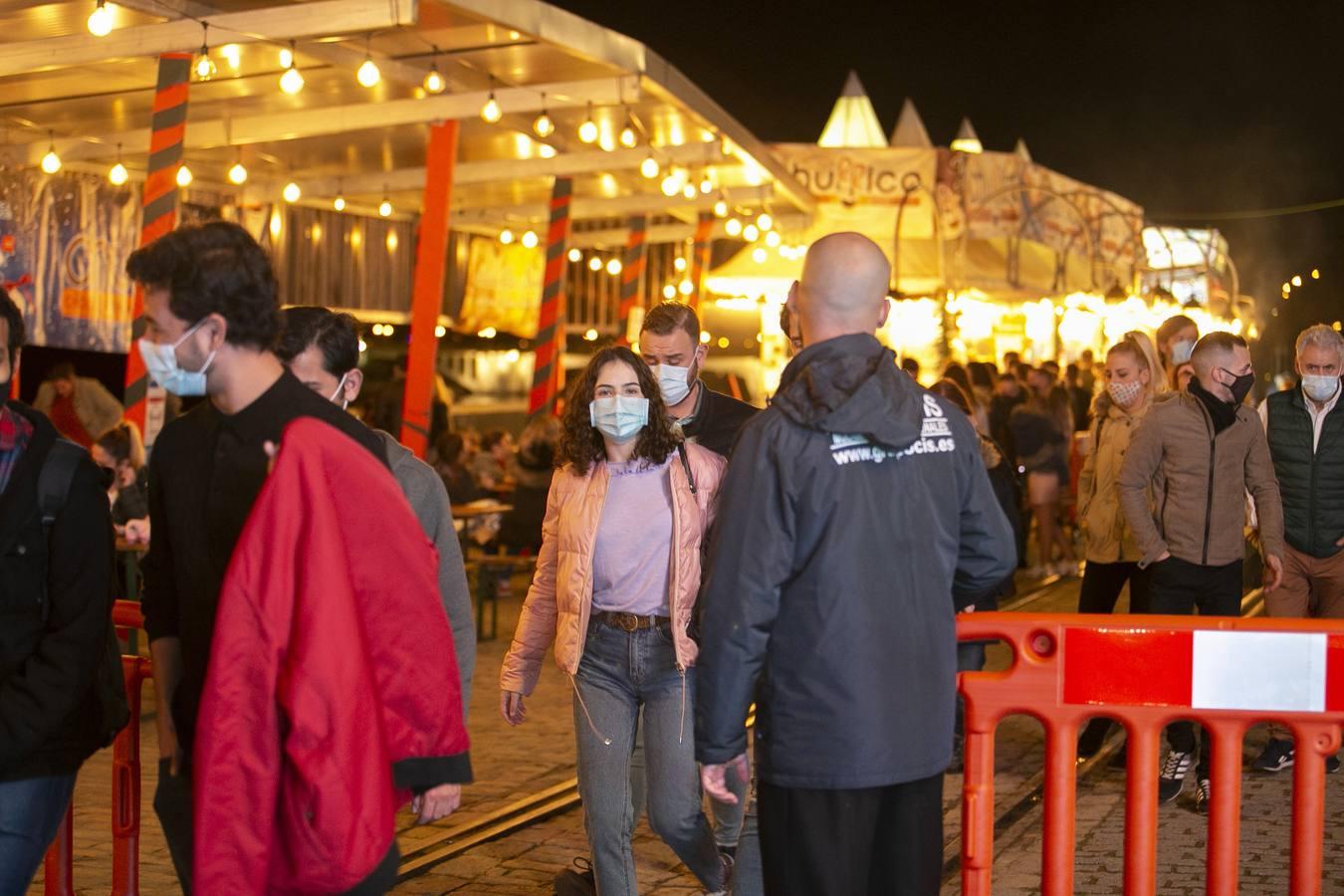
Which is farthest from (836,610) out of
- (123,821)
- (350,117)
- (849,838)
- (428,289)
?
(350,117)

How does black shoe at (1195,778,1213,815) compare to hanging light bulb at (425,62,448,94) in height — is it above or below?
below

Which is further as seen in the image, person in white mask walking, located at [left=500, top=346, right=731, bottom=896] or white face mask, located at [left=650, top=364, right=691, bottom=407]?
white face mask, located at [left=650, top=364, right=691, bottom=407]

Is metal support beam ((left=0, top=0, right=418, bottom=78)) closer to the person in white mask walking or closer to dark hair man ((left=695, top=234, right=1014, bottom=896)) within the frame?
the person in white mask walking

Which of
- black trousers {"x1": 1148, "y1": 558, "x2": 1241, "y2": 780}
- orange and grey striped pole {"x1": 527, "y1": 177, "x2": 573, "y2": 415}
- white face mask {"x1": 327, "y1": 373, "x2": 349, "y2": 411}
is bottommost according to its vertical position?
black trousers {"x1": 1148, "y1": 558, "x2": 1241, "y2": 780}

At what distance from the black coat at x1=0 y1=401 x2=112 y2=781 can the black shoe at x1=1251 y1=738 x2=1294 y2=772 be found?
247 inches

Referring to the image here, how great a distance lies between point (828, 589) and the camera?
389cm

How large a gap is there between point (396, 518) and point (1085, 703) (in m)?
2.35

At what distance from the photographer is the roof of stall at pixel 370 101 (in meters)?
12.7

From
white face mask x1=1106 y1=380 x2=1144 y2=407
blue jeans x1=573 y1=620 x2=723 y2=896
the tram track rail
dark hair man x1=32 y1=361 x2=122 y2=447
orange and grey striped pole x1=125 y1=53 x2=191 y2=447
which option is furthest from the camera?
dark hair man x1=32 y1=361 x2=122 y2=447

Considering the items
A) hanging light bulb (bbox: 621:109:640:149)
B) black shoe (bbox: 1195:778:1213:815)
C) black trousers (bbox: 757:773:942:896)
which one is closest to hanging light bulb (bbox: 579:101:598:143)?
hanging light bulb (bbox: 621:109:640:149)

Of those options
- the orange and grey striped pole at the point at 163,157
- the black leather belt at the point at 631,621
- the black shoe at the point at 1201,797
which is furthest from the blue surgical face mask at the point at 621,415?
the orange and grey striped pole at the point at 163,157

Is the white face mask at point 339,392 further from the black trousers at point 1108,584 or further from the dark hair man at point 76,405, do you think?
the dark hair man at point 76,405

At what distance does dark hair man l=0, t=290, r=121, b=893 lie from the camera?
3.73 m

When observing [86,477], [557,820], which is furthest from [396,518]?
Answer: [557,820]
